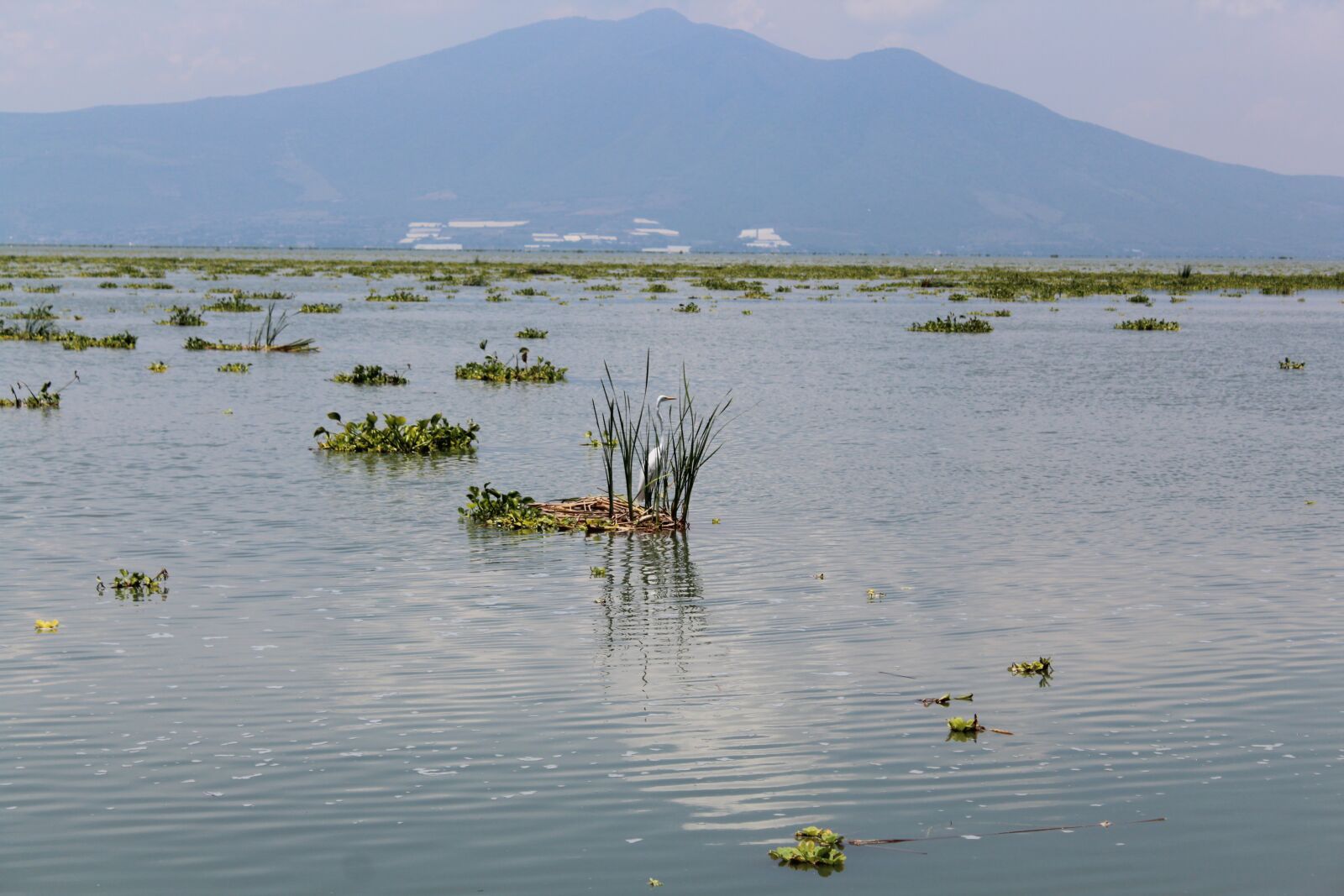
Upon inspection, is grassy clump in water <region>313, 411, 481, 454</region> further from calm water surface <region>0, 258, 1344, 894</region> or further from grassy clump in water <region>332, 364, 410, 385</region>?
grassy clump in water <region>332, 364, 410, 385</region>

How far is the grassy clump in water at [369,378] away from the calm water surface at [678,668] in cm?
799

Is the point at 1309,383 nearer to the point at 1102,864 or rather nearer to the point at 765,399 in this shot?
the point at 765,399

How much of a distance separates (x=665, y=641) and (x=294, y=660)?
2938 mm

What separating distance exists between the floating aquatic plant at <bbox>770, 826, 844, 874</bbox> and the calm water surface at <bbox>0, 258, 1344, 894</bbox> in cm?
9

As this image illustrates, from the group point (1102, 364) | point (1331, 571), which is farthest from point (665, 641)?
point (1102, 364)

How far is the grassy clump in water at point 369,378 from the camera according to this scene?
34031 millimetres

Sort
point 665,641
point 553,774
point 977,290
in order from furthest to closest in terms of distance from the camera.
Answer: point 977,290, point 665,641, point 553,774

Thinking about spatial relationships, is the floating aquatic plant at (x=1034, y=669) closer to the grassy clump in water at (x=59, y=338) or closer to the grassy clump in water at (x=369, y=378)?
the grassy clump in water at (x=369, y=378)

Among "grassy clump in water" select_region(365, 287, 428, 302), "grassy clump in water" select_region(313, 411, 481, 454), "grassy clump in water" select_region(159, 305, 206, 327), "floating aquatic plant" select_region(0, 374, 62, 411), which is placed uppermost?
"grassy clump in water" select_region(365, 287, 428, 302)

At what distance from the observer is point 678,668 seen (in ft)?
36.9

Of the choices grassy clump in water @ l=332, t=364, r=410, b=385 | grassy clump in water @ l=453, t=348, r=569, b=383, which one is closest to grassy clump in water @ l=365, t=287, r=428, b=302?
grassy clump in water @ l=453, t=348, r=569, b=383

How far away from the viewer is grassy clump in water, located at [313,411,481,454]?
23109 mm

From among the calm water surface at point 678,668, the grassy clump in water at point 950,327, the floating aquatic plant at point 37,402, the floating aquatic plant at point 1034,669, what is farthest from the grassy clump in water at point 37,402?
the grassy clump in water at point 950,327

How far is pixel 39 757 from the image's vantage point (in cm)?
899
